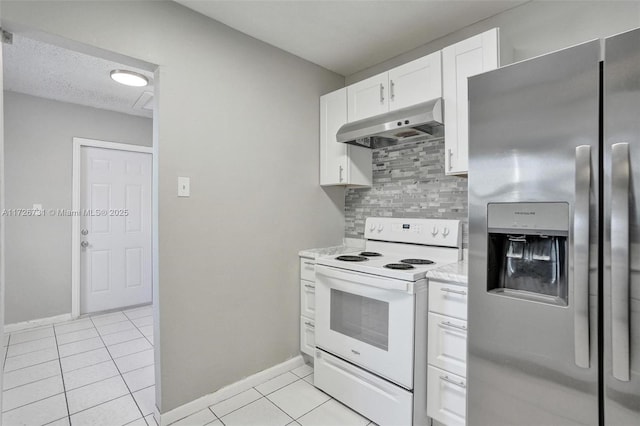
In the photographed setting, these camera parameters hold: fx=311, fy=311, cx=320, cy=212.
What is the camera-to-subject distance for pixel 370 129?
2.12 metres

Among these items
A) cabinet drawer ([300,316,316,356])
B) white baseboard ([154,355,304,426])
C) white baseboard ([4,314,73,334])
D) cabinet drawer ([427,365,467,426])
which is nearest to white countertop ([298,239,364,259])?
cabinet drawer ([300,316,316,356])

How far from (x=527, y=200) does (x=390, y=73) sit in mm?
1353

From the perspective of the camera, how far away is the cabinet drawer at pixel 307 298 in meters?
2.45

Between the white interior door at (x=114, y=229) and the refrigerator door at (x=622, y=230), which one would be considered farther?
the white interior door at (x=114, y=229)

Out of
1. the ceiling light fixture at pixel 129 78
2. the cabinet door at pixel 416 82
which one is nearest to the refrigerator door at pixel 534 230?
the cabinet door at pixel 416 82

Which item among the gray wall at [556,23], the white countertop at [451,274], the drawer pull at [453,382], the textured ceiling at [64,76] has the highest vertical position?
the textured ceiling at [64,76]

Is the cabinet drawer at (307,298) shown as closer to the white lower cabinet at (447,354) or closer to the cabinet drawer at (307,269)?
the cabinet drawer at (307,269)

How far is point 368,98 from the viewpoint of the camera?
2.30m

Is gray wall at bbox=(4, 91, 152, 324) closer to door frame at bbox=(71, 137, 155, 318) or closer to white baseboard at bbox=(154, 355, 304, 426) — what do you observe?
door frame at bbox=(71, 137, 155, 318)

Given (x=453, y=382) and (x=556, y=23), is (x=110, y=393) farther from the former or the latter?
(x=556, y=23)

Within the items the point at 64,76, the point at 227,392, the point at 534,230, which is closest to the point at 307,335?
the point at 227,392

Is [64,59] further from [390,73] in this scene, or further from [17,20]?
[390,73]

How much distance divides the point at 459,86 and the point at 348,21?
847 millimetres

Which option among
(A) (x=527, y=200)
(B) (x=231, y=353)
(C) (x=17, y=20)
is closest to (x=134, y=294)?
(B) (x=231, y=353)
